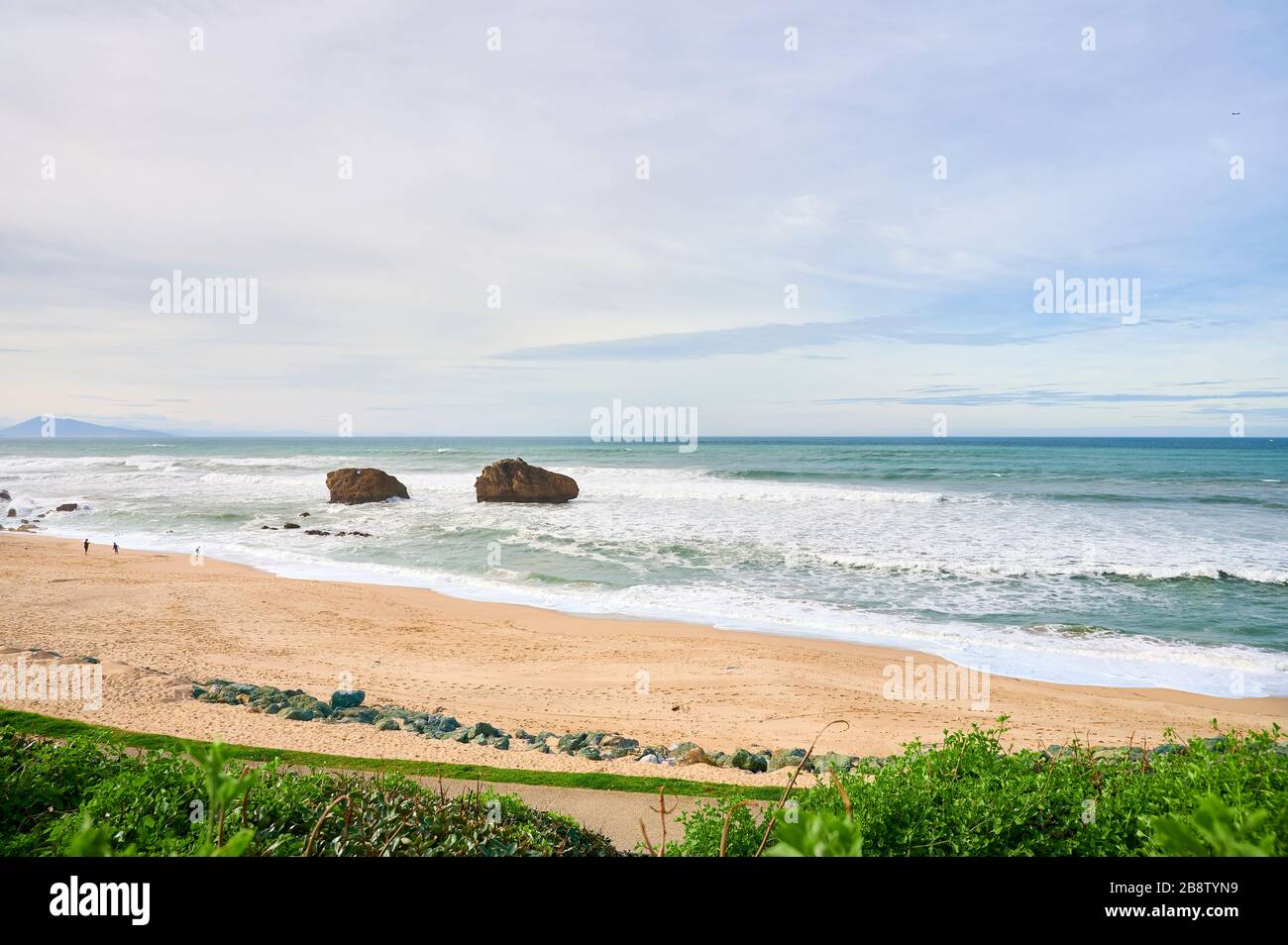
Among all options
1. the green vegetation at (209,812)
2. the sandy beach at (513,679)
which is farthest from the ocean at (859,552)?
the green vegetation at (209,812)

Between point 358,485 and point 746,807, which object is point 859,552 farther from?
point 358,485

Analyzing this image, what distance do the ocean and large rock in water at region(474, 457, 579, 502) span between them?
0.95 meters

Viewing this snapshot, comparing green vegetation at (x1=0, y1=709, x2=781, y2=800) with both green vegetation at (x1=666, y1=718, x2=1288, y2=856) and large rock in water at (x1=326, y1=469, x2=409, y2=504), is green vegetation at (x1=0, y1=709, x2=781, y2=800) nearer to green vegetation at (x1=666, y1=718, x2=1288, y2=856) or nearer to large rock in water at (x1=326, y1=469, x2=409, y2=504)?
green vegetation at (x1=666, y1=718, x2=1288, y2=856)

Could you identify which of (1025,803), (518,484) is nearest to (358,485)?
(518,484)

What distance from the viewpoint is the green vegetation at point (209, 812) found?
284 cm

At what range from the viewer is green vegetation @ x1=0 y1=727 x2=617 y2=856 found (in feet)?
9.30

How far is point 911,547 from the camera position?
2264cm

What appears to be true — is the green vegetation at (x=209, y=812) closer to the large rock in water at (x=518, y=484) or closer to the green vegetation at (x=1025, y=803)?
the green vegetation at (x=1025, y=803)

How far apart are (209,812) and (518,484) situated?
33.6 meters

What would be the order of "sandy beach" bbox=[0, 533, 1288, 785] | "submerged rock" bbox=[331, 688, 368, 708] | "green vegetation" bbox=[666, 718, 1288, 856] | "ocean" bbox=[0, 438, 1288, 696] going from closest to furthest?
"green vegetation" bbox=[666, 718, 1288, 856]
"sandy beach" bbox=[0, 533, 1288, 785]
"submerged rock" bbox=[331, 688, 368, 708]
"ocean" bbox=[0, 438, 1288, 696]

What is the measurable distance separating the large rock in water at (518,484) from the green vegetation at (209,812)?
31.6m

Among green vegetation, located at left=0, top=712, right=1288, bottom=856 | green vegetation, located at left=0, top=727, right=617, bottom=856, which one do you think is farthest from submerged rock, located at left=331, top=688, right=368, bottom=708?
green vegetation, located at left=0, top=712, right=1288, bottom=856

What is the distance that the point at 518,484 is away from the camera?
118 feet
